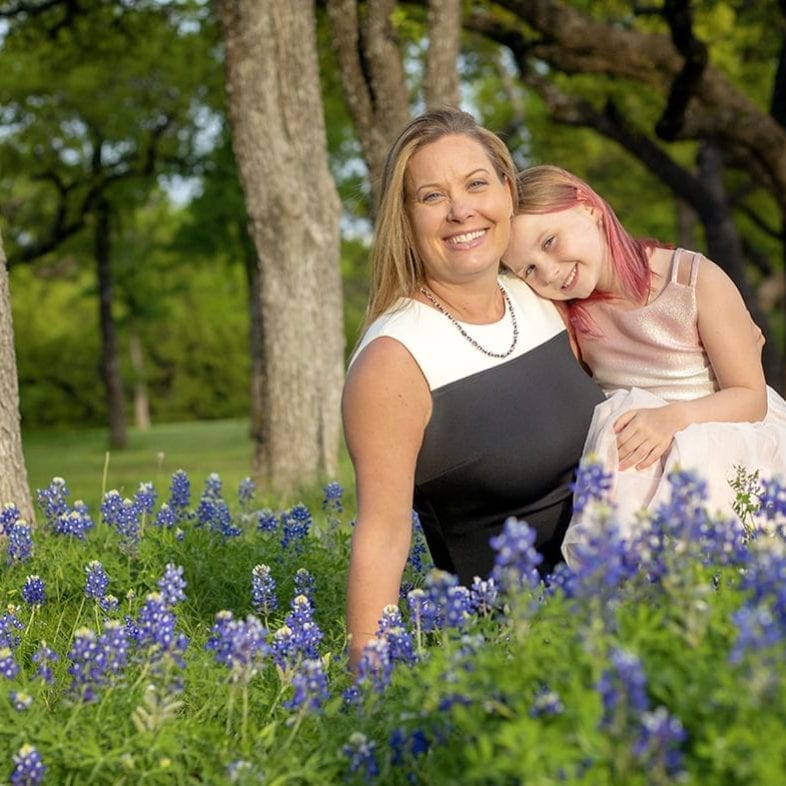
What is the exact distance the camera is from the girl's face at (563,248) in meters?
3.98

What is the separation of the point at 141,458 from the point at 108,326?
3393mm

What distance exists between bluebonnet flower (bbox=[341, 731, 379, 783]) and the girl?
4.72 ft

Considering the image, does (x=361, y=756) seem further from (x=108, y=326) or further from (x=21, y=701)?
(x=108, y=326)

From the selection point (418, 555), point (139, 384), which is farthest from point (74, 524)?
point (139, 384)

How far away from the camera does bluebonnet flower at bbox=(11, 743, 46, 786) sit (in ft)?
8.39

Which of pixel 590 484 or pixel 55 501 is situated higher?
pixel 590 484

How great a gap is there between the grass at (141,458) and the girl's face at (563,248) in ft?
14.6

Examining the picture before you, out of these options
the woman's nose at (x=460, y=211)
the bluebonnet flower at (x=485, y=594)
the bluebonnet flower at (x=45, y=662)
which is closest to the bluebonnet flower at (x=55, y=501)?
the bluebonnet flower at (x=45, y=662)

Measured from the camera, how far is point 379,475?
3.42 meters

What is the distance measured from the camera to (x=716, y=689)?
1.94 m

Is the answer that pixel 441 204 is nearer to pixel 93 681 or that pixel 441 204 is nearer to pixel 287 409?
pixel 93 681

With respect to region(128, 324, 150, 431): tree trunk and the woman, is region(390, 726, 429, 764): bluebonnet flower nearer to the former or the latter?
the woman

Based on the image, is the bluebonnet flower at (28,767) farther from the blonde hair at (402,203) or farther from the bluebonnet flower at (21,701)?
the blonde hair at (402,203)

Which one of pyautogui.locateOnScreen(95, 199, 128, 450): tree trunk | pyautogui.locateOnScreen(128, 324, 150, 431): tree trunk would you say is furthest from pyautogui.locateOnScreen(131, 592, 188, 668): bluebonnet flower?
pyautogui.locateOnScreen(128, 324, 150, 431): tree trunk
